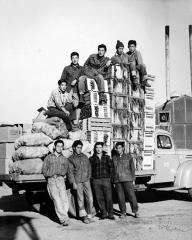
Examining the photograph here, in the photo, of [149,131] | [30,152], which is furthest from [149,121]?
[30,152]

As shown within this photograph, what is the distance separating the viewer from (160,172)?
8.87m

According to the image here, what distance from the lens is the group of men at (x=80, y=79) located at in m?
7.62

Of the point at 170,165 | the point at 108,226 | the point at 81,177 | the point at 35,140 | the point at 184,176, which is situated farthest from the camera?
the point at 170,165

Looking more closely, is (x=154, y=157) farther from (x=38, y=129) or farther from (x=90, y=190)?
(x=38, y=129)

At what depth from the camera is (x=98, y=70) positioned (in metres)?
8.38

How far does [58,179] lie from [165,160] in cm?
380

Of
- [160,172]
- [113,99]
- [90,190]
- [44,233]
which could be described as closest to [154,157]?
[160,172]

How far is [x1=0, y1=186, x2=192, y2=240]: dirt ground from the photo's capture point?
5.50 metres

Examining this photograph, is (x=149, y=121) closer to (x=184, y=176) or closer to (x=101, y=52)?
(x=184, y=176)

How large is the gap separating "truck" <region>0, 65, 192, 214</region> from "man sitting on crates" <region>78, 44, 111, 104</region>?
151 mm

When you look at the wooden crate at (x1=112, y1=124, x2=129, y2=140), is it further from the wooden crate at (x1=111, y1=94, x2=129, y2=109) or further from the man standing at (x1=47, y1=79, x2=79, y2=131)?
the man standing at (x1=47, y1=79, x2=79, y2=131)

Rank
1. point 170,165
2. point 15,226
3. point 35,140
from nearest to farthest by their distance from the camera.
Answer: point 15,226
point 35,140
point 170,165

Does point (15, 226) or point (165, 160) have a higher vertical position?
point (165, 160)

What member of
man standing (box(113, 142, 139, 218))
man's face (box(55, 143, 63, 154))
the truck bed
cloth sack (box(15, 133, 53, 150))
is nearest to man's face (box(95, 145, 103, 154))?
man standing (box(113, 142, 139, 218))
